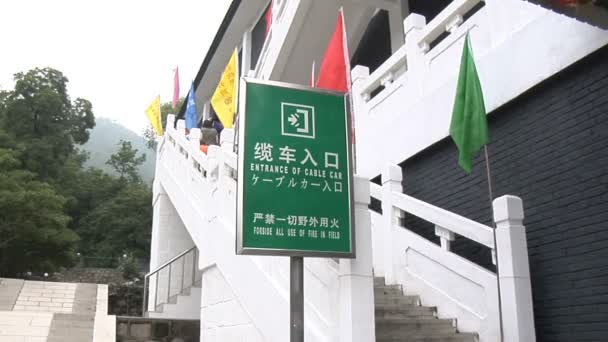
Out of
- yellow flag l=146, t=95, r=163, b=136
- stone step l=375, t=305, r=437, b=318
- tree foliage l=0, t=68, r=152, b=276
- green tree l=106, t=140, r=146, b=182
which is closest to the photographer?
stone step l=375, t=305, r=437, b=318

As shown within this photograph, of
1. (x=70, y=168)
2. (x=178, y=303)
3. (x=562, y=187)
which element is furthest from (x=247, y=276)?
(x=70, y=168)

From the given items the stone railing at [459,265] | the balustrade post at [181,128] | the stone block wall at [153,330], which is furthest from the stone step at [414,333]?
the balustrade post at [181,128]

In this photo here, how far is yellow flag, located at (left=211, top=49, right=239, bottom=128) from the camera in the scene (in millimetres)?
10062

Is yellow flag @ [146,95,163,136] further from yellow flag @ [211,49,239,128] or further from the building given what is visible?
the building

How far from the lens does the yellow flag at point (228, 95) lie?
1006 centimetres

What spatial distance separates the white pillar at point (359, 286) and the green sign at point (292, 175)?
1.43ft

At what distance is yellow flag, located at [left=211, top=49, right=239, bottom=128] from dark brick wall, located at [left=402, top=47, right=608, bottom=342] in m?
4.78

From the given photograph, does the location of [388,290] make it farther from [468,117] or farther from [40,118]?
[40,118]

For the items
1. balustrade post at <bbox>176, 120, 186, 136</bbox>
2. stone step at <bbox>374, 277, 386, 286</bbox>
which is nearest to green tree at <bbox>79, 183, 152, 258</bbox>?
balustrade post at <bbox>176, 120, 186, 136</bbox>

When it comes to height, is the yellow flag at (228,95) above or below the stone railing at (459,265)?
above

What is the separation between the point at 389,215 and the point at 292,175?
12.2 ft

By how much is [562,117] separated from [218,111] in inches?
244

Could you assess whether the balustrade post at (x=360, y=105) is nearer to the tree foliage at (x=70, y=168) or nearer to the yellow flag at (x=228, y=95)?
the yellow flag at (x=228, y=95)

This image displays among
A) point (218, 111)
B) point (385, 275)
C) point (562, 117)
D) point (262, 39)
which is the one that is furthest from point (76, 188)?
point (562, 117)
